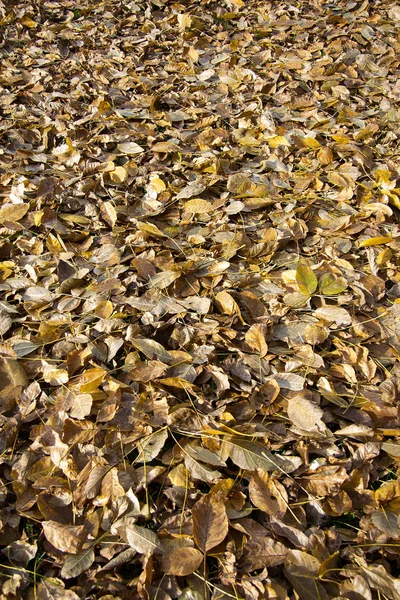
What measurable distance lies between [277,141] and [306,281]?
84 cm

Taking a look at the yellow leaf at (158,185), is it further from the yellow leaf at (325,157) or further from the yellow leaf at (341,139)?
the yellow leaf at (341,139)

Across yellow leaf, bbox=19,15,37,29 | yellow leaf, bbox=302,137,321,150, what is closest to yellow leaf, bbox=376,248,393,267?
yellow leaf, bbox=302,137,321,150

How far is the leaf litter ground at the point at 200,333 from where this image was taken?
3.15 ft

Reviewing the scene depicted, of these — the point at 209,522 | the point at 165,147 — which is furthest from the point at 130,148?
the point at 209,522

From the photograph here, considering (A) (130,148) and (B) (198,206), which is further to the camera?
(A) (130,148)

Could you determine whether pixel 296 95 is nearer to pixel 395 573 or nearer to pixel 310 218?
pixel 310 218

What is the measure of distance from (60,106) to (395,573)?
7.02 ft

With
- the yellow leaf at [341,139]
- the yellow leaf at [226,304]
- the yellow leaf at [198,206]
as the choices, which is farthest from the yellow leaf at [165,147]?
the yellow leaf at [226,304]

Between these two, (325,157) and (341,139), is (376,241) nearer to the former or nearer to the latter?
(325,157)

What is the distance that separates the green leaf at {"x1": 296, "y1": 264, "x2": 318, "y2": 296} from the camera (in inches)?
54.5

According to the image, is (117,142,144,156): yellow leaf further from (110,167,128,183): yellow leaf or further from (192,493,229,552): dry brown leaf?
(192,493,229,552): dry brown leaf

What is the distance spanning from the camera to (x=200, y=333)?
1.31 m

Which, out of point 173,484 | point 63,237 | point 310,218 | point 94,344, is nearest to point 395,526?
point 173,484

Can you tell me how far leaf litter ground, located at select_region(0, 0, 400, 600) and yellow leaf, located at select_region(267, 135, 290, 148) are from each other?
1 cm
